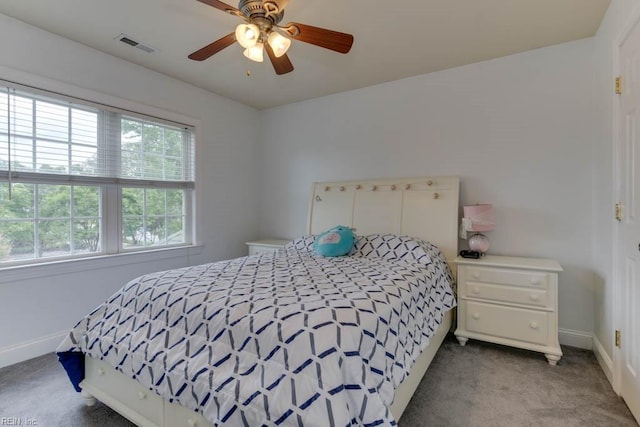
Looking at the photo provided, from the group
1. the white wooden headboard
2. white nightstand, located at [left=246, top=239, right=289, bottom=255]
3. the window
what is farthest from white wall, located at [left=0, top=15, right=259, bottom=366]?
the white wooden headboard

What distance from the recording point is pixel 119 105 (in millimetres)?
2857

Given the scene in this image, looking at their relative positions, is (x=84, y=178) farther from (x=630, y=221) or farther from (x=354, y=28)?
(x=630, y=221)

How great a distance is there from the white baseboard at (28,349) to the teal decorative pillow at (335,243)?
2.28 meters

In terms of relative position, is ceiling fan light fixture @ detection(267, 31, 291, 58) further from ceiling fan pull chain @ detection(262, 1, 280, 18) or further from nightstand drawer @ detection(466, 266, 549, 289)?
nightstand drawer @ detection(466, 266, 549, 289)

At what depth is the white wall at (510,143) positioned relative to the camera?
255cm

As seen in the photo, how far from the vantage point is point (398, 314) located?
1575 mm

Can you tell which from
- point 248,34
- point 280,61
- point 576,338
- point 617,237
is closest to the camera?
point 248,34

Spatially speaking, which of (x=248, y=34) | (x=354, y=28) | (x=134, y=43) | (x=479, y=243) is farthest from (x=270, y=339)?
(x=134, y=43)

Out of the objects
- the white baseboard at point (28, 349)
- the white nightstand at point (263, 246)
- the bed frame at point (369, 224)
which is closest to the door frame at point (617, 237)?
the bed frame at point (369, 224)

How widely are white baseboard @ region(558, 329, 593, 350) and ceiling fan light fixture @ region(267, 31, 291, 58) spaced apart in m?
3.09

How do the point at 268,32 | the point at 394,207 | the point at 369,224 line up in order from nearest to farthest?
the point at 268,32 → the point at 394,207 → the point at 369,224

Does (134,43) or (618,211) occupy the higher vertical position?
(134,43)

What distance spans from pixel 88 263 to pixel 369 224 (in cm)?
266

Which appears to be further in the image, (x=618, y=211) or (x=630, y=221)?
(x=618, y=211)
